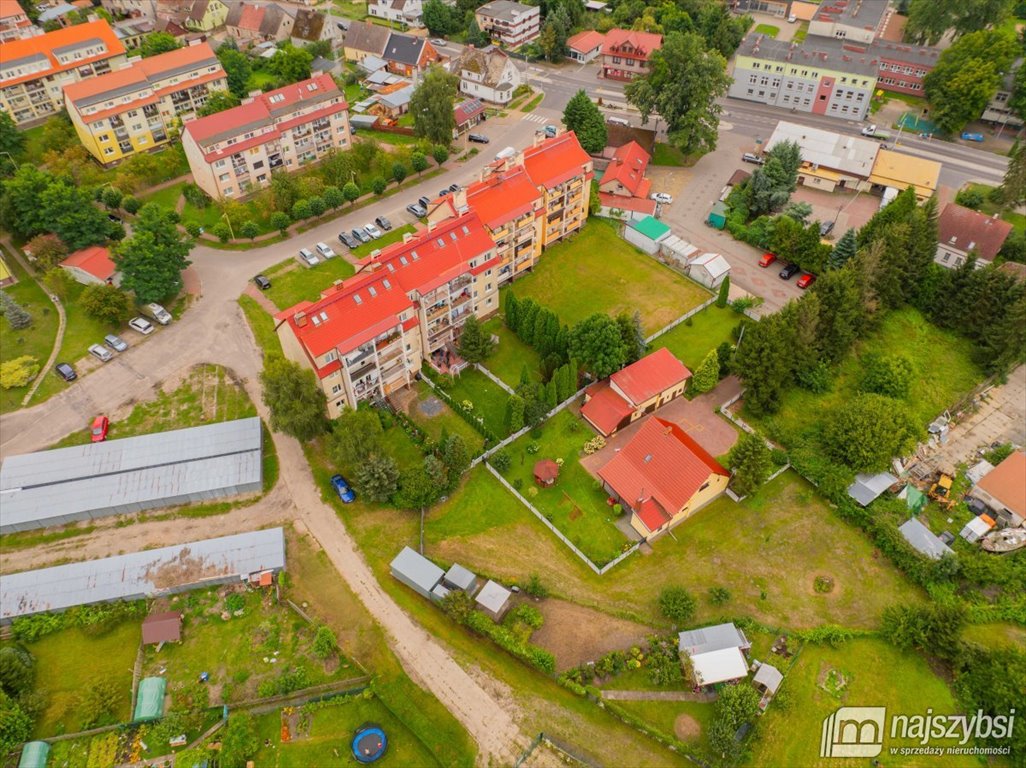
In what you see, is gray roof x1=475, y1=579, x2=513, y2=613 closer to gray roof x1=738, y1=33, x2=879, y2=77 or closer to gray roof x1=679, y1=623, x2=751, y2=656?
gray roof x1=679, y1=623, x2=751, y2=656

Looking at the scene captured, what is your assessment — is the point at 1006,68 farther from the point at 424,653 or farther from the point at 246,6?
the point at 246,6

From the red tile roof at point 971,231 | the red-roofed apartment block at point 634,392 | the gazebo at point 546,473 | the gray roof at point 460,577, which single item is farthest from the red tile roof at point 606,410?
the red tile roof at point 971,231

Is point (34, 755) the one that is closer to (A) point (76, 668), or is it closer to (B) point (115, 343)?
(A) point (76, 668)

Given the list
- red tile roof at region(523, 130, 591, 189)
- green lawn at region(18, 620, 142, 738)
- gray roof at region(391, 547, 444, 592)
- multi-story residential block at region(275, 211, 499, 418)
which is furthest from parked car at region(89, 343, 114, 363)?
red tile roof at region(523, 130, 591, 189)

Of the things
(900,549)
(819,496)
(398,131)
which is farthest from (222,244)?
(900,549)

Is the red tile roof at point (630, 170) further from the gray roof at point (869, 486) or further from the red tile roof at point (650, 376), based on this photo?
the gray roof at point (869, 486)
